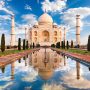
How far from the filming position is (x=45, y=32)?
5162 cm

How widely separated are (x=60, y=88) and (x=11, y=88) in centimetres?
94

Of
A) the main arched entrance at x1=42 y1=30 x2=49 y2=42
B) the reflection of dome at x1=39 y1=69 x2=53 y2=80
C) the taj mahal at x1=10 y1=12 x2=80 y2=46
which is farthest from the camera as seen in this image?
the main arched entrance at x1=42 y1=30 x2=49 y2=42

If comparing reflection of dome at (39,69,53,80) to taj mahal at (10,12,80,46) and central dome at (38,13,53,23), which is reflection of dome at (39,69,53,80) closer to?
taj mahal at (10,12,80,46)

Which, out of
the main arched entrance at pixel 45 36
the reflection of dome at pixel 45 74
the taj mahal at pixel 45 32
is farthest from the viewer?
the main arched entrance at pixel 45 36

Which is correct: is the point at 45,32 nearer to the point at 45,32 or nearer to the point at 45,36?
the point at 45,32

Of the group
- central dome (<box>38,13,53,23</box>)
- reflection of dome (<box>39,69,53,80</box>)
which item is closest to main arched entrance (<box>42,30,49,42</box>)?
central dome (<box>38,13,53,23</box>)

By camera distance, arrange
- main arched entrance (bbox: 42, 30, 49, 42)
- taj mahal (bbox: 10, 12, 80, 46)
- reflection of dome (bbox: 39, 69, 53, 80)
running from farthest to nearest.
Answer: main arched entrance (bbox: 42, 30, 49, 42) < taj mahal (bbox: 10, 12, 80, 46) < reflection of dome (bbox: 39, 69, 53, 80)

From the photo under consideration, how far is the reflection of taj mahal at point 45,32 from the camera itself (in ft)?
162

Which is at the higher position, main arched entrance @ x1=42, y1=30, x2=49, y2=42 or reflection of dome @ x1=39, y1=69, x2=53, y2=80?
main arched entrance @ x1=42, y1=30, x2=49, y2=42

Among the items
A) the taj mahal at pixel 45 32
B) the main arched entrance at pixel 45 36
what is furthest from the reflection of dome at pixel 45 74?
the main arched entrance at pixel 45 36

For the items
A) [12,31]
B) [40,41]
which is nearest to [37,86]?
[12,31]

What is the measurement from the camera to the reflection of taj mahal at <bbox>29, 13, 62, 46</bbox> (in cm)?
4947

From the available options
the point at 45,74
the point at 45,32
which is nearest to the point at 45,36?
the point at 45,32

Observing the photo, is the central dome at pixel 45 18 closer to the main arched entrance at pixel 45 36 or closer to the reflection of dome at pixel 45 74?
the main arched entrance at pixel 45 36
